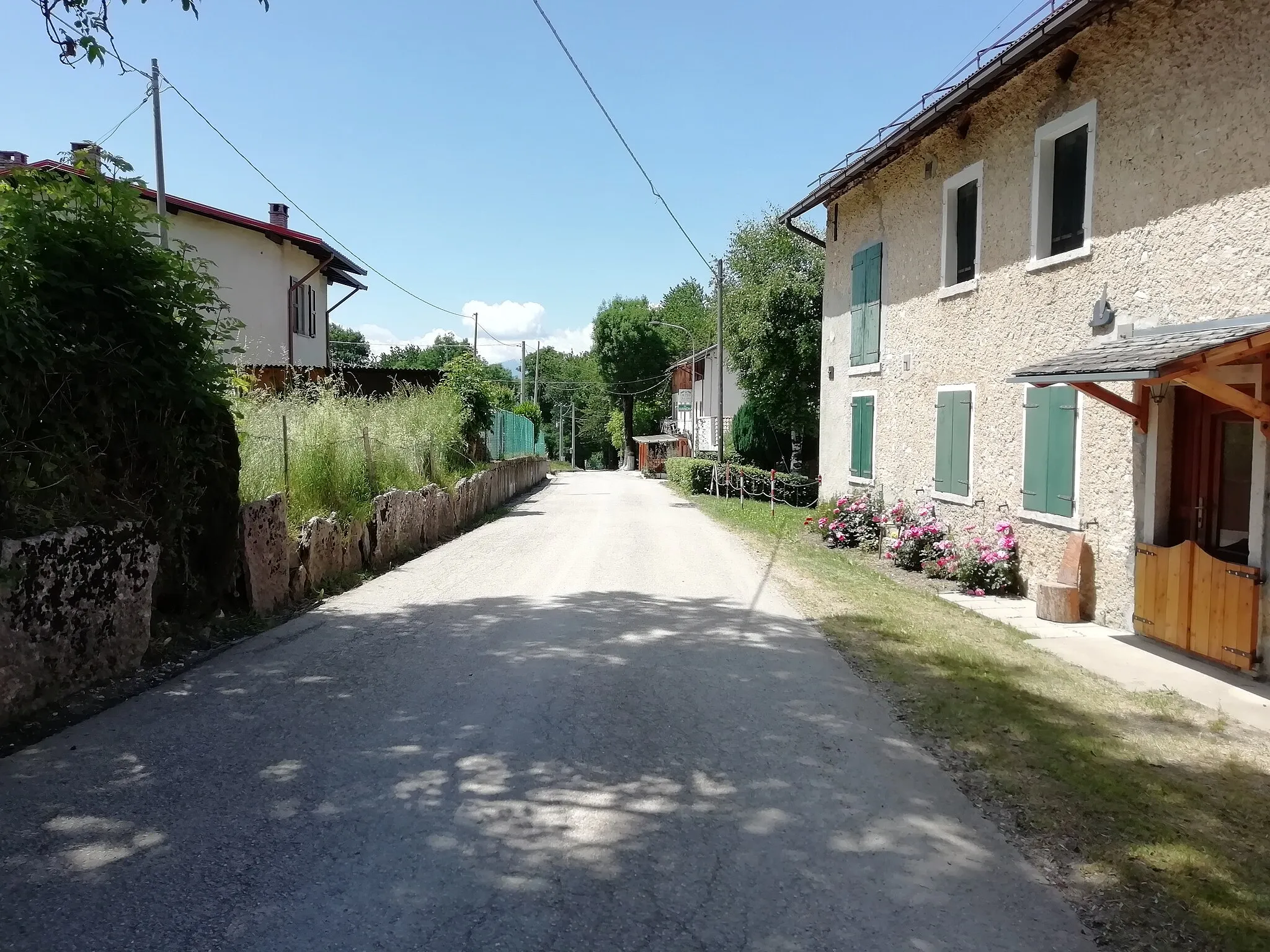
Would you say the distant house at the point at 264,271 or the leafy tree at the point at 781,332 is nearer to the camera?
the distant house at the point at 264,271

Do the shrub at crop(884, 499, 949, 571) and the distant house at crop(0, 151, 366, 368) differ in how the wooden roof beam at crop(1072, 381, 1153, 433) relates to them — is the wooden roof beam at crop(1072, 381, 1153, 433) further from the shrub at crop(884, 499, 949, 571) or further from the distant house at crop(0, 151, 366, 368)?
the distant house at crop(0, 151, 366, 368)

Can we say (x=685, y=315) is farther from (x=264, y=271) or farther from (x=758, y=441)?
(x=264, y=271)

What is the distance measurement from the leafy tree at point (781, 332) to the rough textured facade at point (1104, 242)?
1363 centimetres

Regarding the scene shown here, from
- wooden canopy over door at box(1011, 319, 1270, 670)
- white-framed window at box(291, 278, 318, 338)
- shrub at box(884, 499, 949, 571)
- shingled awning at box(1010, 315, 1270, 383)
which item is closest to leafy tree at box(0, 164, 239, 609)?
shingled awning at box(1010, 315, 1270, 383)

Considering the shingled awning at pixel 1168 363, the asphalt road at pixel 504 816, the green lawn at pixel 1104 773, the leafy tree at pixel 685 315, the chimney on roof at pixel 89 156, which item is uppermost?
the leafy tree at pixel 685 315

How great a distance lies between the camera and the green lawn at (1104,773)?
3.20m

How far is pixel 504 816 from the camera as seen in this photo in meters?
3.77

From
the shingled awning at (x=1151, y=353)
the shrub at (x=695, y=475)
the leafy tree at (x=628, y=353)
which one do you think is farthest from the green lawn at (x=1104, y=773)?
the leafy tree at (x=628, y=353)

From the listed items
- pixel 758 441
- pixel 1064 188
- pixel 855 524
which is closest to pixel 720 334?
pixel 758 441

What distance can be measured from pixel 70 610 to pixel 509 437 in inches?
963

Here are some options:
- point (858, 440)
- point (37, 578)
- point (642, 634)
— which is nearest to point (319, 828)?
point (37, 578)

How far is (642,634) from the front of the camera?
24.5 ft

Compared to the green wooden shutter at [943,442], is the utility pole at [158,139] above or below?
above

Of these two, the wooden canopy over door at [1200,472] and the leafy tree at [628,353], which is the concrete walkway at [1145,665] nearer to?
the wooden canopy over door at [1200,472]
